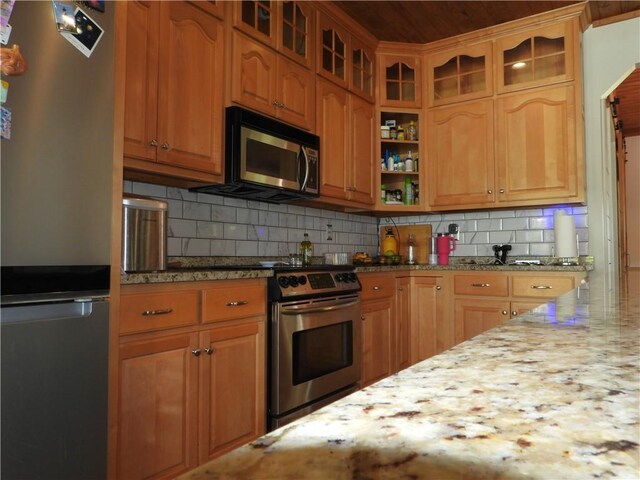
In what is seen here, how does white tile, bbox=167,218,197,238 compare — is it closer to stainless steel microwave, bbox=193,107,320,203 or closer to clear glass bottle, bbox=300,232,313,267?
stainless steel microwave, bbox=193,107,320,203

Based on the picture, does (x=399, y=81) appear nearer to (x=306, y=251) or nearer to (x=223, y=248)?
(x=306, y=251)

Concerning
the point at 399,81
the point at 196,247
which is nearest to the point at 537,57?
the point at 399,81

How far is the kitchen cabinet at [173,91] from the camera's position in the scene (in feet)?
6.31

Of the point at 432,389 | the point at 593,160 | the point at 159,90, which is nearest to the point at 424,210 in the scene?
the point at 593,160

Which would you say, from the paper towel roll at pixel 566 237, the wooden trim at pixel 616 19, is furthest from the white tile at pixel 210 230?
the wooden trim at pixel 616 19

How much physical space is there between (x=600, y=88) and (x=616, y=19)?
0.52 m

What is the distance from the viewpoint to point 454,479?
21 cm

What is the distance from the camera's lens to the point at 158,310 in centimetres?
167

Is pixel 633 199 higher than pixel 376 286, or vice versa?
pixel 633 199

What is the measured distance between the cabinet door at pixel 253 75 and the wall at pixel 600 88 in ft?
7.77

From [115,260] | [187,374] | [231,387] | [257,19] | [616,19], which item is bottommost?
[231,387]

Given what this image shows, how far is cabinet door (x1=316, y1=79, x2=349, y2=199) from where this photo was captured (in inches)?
121

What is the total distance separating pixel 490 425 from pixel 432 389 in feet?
0.23

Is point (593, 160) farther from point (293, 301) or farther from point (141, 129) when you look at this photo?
point (141, 129)
